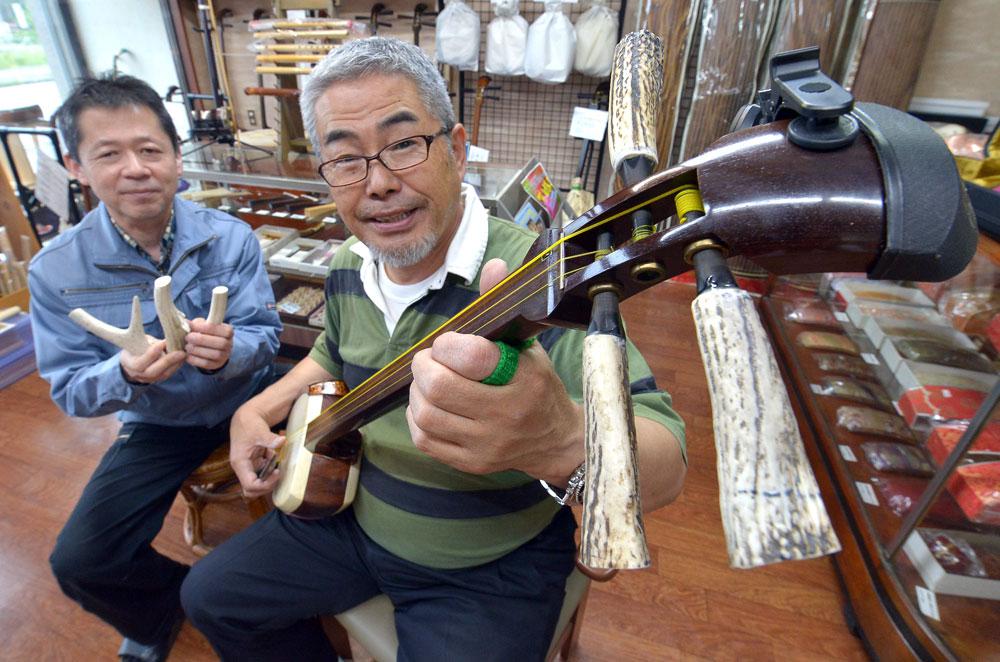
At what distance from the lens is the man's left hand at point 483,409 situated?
1.89 feet

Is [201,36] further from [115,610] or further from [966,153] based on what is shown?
[966,153]

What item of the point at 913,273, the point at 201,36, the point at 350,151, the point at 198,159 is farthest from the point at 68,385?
the point at 201,36

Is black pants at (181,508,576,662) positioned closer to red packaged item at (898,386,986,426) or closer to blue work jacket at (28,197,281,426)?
blue work jacket at (28,197,281,426)

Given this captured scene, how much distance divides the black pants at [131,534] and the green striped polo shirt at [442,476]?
2.34 ft

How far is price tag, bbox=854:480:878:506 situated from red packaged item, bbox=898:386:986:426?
0.28m

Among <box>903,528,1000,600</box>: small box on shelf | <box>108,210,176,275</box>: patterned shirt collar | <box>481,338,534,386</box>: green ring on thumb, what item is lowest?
<box>903,528,1000,600</box>: small box on shelf

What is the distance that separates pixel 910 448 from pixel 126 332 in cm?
259

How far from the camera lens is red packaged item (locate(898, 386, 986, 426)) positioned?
1.59m

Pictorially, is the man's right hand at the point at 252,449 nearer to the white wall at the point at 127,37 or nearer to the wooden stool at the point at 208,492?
the wooden stool at the point at 208,492

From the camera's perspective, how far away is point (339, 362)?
1396 mm

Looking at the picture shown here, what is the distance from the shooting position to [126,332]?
3.95 ft

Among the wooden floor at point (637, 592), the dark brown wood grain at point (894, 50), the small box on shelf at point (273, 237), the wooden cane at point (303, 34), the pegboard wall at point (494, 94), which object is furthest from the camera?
the pegboard wall at point (494, 94)

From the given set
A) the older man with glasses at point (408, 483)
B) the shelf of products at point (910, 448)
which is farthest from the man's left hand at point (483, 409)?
the shelf of products at point (910, 448)

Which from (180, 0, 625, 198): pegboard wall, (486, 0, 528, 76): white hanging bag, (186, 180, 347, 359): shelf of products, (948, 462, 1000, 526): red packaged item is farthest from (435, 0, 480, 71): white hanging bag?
(948, 462, 1000, 526): red packaged item
